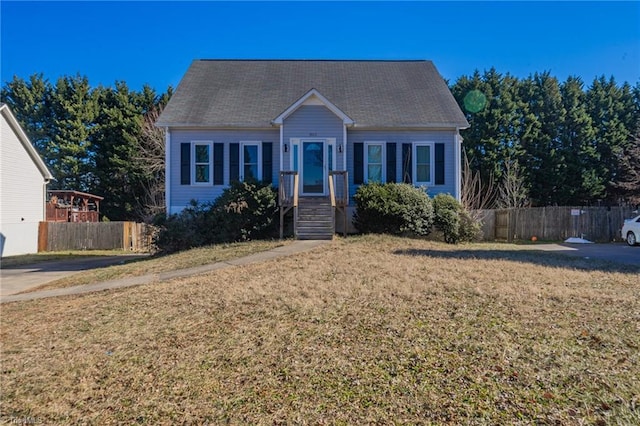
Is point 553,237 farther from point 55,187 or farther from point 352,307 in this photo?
point 55,187

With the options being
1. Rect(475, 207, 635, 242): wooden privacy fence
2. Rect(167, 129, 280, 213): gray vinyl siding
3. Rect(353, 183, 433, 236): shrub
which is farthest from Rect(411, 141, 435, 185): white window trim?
Rect(475, 207, 635, 242): wooden privacy fence

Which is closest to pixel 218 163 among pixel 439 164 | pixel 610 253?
pixel 439 164

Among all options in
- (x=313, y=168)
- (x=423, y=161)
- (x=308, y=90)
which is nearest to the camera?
(x=313, y=168)

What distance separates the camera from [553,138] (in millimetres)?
31156

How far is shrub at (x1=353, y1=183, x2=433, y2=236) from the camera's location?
522 inches

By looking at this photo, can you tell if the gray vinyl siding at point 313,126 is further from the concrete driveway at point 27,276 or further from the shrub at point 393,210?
the concrete driveway at point 27,276

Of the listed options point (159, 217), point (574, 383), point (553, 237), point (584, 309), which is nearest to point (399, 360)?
point (574, 383)

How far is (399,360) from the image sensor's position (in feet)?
13.5

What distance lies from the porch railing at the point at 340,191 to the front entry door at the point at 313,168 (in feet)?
1.92

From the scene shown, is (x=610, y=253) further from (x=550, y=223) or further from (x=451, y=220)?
(x=550, y=223)

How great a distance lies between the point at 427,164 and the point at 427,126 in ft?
5.01

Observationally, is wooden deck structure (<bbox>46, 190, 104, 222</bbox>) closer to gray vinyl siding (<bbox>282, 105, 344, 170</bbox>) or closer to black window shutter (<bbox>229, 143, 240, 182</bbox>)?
black window shutter (<bbox>229, 143, 240, 182</bbox>)

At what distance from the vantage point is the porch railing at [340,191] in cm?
1397

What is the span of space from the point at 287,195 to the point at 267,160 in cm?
239
